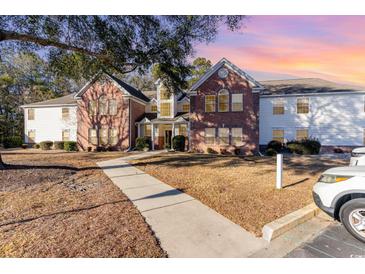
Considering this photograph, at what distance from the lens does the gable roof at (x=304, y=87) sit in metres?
19.3

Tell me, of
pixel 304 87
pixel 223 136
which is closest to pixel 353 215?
pixel 223 136

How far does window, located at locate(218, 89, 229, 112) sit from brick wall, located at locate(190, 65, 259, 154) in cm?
30

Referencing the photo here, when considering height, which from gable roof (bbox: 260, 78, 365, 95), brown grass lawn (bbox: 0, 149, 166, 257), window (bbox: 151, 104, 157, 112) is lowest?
brown grass lawn (bbox: 0, 149, 166, 257)

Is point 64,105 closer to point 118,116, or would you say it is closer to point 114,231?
point 118,116

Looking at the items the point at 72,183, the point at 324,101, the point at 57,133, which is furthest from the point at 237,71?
the point at 57,133

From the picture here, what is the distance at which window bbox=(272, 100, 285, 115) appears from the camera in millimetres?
20375

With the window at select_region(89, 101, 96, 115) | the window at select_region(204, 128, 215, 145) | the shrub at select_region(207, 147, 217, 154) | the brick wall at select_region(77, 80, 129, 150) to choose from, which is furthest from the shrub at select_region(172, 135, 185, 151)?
the window at select_region(89, 101, 96, 115)

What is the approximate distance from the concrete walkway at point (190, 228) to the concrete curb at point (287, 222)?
0.71 feet

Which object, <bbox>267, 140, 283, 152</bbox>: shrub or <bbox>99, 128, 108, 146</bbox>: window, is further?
<bbox>99, 128, 108, 146</bbox>: window

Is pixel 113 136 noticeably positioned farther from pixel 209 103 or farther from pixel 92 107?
pixel 209 103

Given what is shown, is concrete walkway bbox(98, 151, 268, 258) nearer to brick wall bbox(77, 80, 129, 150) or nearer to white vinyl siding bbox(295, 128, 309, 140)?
brick wall bbox(77, 80, 129, 150)

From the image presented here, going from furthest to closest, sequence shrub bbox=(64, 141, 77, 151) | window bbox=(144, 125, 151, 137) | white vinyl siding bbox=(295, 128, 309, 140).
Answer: window bbox=(144, 125, 151, 137) → shrub bbox=(64, 141, 77, 151) → white vinyl siding bbox=(295, 128, 309, 140)

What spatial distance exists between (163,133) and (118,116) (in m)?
4.80

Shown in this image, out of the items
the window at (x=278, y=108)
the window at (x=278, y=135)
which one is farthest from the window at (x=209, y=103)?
the window at (x=278, y=135)
